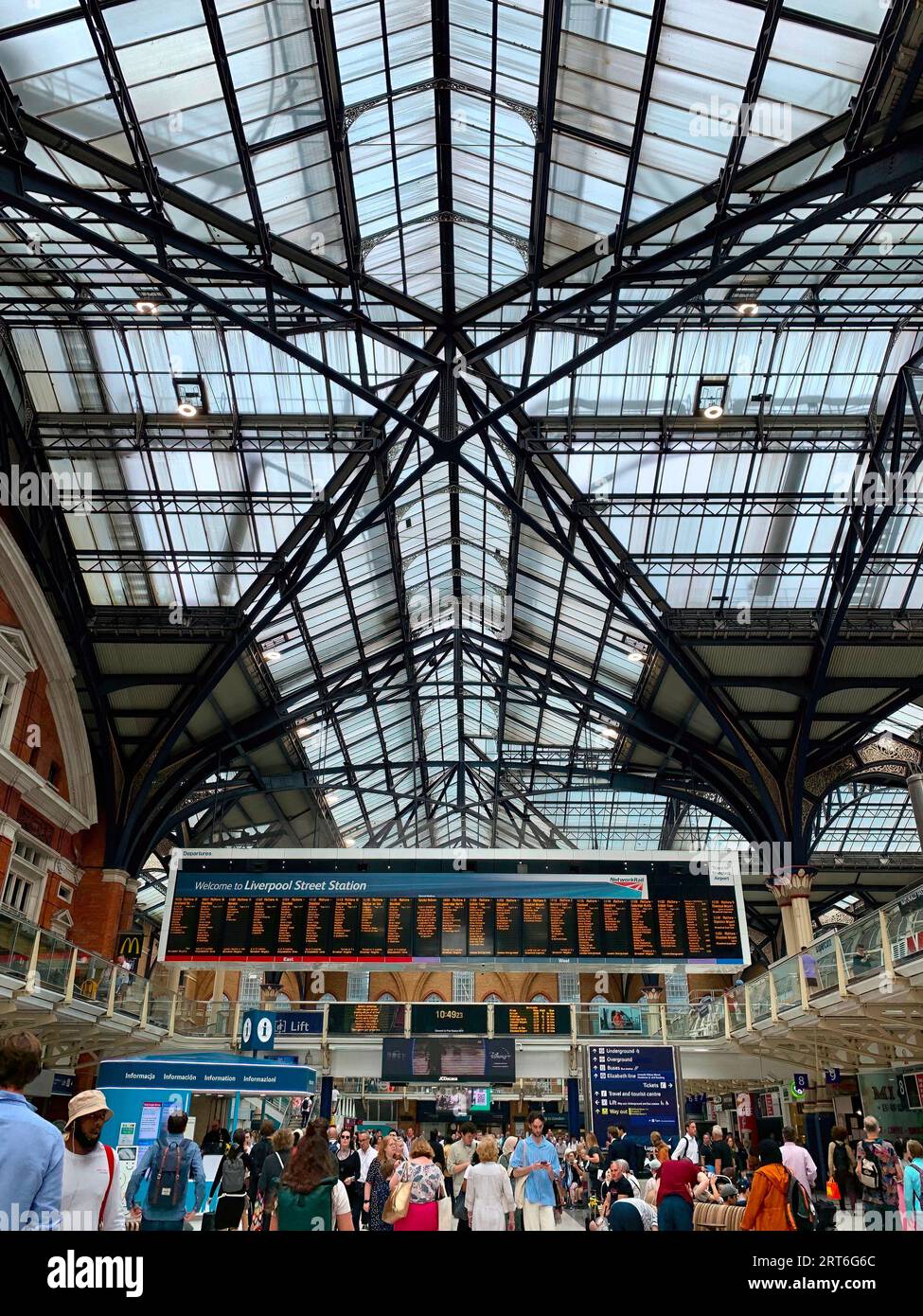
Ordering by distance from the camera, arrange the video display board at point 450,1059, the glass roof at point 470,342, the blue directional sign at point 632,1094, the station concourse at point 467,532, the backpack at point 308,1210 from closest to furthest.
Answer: the backpack at point 308,1210
the station concourse at point 467,532
the glass roof at point 470,342
the blue directional sign at point 632,1094
the video display board at point 450,1059

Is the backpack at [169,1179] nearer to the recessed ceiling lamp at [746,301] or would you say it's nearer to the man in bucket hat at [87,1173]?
the man in bucket hat at [87,1173]

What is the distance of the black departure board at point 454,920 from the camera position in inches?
1054

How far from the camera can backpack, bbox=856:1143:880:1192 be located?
596 inches

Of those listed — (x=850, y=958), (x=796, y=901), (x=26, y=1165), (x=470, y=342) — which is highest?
(x=470, y=342)

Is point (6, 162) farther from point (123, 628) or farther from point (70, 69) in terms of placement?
point (123, 628)

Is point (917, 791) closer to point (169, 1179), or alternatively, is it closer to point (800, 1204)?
point (800, 1204)

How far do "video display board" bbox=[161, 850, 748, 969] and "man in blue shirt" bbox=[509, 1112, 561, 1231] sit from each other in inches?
524

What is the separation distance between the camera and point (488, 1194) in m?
10.6

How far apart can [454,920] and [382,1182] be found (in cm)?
1629

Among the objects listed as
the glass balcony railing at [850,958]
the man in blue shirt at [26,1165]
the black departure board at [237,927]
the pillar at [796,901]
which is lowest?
the man in blue shirt at [26,1165]

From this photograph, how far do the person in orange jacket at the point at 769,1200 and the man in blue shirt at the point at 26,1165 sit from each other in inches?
263

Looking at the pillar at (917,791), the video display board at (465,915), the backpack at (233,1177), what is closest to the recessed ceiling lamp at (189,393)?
the video display board at (465,915)

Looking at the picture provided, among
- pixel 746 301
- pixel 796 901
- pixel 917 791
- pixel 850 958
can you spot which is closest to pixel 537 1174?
pixel 850 958
